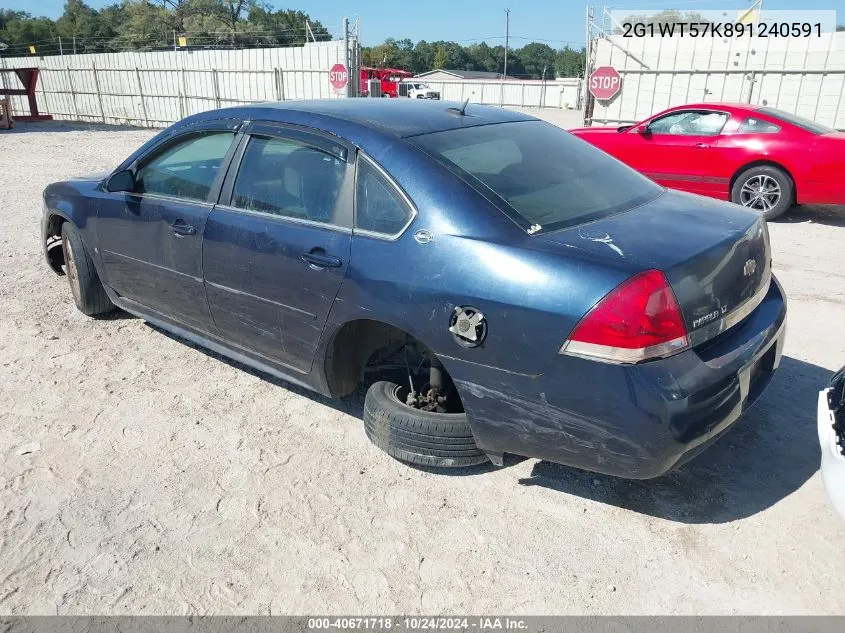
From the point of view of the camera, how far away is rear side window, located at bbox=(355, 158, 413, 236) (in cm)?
280

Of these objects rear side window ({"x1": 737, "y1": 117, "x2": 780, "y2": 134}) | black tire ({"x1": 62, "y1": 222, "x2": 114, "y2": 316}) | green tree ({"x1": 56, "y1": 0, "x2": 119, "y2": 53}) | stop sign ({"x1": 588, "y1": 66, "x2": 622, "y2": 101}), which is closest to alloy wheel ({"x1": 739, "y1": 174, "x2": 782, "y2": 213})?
rear side window ({"x1": 737, "y1": 117, "x2": 780, "y2": 134})

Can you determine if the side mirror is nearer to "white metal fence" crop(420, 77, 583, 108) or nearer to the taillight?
the taillight

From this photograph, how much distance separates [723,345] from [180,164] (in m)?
3.07

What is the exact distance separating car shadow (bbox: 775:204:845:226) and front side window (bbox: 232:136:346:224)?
7.28 meters

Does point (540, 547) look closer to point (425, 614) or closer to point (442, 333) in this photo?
point (425, 614)

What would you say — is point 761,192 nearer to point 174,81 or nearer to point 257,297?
point 257,297

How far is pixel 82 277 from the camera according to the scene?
4609 millimetres

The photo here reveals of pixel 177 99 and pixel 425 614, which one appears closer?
pixel 425 614

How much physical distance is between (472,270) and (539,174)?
828 mm

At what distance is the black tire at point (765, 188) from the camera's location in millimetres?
7980

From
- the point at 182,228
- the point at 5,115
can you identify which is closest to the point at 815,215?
the point at 182,228

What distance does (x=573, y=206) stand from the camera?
9.55 ft

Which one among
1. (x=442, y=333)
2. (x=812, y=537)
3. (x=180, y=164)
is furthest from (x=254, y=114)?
(x=812, y=537)

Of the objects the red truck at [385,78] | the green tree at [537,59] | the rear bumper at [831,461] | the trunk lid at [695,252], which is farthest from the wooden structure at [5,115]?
the green tree at [537,59]
